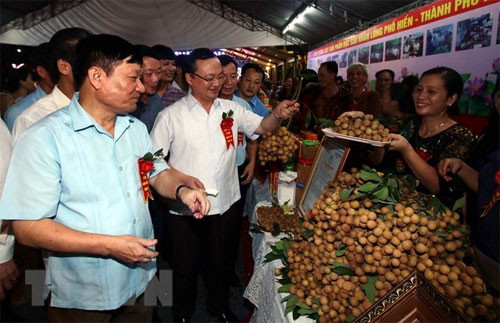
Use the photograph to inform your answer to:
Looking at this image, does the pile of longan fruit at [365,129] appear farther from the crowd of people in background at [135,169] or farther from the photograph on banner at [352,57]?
the photograph on banner at [352,57]

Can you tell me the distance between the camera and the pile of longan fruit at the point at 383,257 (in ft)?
3.25

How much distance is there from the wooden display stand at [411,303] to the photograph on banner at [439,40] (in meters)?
3.36

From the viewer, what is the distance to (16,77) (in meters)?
4.56

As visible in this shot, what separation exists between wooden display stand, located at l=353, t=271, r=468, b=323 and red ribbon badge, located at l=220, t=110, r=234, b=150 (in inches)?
59.6

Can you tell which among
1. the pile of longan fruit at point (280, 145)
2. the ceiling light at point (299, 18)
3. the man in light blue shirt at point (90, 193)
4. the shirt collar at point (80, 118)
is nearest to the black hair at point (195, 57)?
the pile of longan fruit at point (280, 145)

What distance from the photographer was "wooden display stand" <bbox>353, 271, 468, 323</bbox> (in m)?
0.85

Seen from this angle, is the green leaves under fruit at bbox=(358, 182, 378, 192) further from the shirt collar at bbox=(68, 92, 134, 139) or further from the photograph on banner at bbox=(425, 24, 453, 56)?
the photograph on banner at bbox=(425, 24, 453, 56)

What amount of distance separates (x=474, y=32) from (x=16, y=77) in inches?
201

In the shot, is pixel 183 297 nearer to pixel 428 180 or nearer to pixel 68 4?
pixel 428 180

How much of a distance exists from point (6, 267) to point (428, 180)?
1974 mm

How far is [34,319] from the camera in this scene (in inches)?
102

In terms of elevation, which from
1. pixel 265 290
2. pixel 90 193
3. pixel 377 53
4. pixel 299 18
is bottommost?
pixel 265 290

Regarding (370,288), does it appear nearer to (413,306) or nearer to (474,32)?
(413,306)

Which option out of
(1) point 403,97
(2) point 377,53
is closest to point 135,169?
(1) point 403,97
